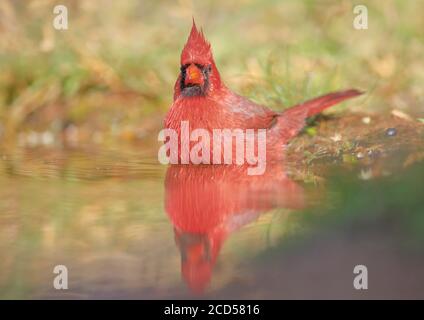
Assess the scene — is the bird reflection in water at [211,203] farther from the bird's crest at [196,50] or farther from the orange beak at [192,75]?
the bird's crest at [196,50]

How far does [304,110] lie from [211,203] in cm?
172

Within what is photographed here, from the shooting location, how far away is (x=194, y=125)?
470 centimetres

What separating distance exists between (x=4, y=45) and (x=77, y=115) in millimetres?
1257

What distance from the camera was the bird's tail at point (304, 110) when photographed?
5.22 metres

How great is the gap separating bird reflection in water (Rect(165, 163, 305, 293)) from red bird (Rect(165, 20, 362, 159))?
28 centimetres

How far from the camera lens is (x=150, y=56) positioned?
7.43m

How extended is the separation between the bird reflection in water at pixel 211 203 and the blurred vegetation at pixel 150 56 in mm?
2043

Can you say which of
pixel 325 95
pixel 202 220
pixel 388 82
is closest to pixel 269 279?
pixel 202 220

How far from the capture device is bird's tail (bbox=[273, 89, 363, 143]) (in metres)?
5.22

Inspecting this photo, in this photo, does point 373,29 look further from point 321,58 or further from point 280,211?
point 280,211

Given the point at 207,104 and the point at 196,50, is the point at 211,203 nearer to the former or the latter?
the point at 207,104

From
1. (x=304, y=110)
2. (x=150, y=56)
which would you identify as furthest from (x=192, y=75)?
(x=150, y=56)

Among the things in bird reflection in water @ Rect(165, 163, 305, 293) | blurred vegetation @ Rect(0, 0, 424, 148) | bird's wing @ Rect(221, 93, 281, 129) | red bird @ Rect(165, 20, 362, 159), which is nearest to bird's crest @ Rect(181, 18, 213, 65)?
red bird @ Rect(165, 20, 362, 159)

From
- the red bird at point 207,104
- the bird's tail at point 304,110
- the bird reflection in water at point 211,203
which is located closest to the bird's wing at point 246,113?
the red bird at point 207,104
